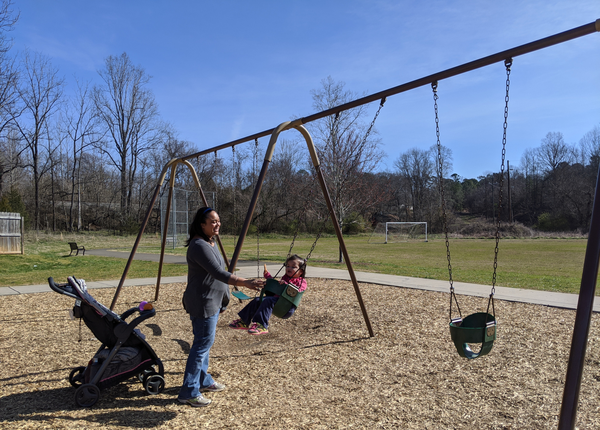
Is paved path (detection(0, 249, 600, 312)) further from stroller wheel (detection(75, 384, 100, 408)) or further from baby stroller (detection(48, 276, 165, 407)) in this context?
stroller wheel (detection(75, 384, 100, 408))

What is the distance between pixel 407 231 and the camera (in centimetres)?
3891

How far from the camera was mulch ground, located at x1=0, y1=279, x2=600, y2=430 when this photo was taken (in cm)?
321

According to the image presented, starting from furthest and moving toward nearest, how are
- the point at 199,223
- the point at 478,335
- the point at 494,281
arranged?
the point at 494,281, the point at 199,223, the point at 478,335

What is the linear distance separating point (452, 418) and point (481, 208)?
2457 inches

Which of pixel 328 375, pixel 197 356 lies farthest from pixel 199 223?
pixel 328 375

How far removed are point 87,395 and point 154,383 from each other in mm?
519

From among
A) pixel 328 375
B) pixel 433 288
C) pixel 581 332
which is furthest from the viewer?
→ pixel 433 288

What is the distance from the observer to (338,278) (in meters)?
10.5

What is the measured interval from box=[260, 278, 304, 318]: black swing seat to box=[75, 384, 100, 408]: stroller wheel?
185 centimetres

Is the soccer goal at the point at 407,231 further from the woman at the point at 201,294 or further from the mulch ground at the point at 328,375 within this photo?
the woman at the point at 201,294

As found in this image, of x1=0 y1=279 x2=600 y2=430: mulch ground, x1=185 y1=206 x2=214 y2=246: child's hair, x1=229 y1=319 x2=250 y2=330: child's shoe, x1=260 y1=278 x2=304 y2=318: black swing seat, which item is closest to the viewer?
x1=0 y1=279 x2=600 y2=430: mulch ground

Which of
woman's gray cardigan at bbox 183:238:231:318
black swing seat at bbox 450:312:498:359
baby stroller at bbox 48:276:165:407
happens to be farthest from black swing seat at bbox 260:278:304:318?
black swing seat at bbox 450:312:498:359

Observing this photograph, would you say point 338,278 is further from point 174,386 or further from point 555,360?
point 174,386

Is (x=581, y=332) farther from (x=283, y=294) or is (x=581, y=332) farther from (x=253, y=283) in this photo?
(x=283, y=294)
